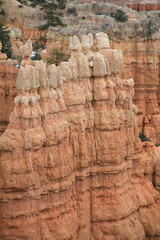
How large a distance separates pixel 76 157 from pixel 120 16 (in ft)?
90.2

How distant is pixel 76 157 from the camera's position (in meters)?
26.6

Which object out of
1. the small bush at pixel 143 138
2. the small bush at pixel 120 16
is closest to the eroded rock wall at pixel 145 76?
the small bush at pixel 143 138

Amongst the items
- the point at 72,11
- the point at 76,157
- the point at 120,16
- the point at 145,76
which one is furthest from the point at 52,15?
the point at 76,157

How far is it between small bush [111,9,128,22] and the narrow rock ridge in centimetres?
2175

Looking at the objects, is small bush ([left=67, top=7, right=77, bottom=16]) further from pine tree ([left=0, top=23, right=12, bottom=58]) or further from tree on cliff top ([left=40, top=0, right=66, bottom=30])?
pine tree ([left=0, top=23, right=12, bottom=58])

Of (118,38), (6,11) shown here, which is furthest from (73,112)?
(6,11)

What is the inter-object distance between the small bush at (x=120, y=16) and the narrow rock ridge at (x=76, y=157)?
856 inches

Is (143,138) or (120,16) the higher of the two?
(120,16)

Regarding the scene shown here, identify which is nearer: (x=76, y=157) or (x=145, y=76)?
(x=76, y=157)

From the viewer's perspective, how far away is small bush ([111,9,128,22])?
50531 millimetres

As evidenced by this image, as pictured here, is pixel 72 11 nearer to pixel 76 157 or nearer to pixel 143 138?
pixel 143 138

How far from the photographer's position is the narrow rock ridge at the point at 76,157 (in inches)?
942

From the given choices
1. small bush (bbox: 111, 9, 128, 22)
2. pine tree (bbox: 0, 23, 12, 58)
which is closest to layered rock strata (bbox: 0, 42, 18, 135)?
pine tree (bbox: 0, 23, 12, 58)

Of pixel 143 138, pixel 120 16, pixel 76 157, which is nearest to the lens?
pixel 76 157
